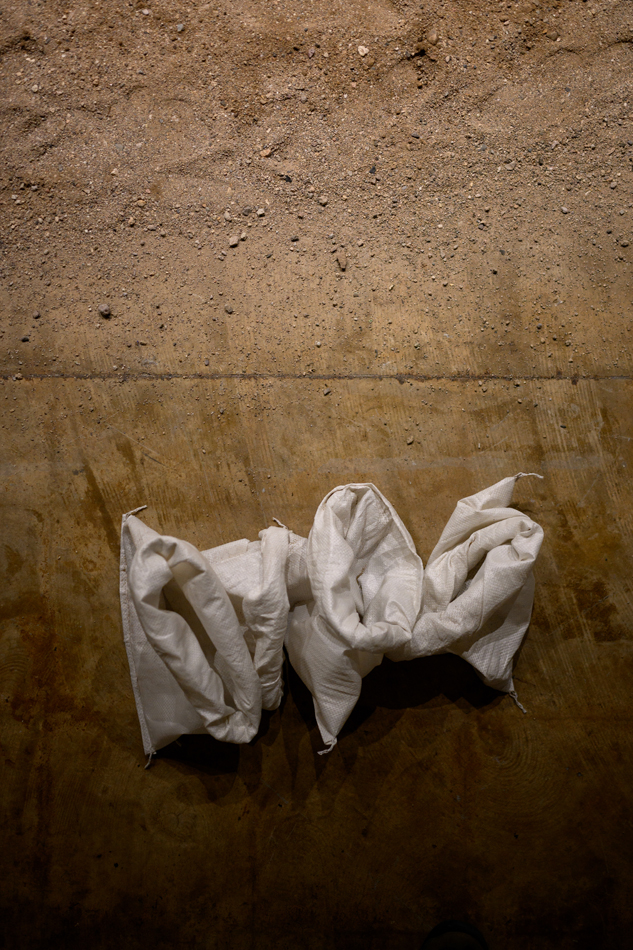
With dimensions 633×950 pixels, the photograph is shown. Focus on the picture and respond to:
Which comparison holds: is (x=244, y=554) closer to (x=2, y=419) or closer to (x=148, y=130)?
(x=2, y=419)

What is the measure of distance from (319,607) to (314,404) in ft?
2.71

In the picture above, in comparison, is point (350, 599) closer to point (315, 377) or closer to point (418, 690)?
point (418, 690)

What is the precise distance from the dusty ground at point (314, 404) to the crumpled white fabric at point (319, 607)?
0.15 m

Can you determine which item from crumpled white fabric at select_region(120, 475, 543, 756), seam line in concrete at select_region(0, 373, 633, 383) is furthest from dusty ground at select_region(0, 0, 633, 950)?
crumpled white fabric at select_region(120, 475, 543, 756)

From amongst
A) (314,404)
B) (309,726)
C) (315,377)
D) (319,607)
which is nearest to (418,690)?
(309,726)

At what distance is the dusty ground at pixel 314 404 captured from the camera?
6.85 feet

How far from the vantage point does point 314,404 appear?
2.23m

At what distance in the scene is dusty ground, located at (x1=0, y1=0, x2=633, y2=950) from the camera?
6.85 ft

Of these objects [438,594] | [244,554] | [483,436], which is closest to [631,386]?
[483,436]

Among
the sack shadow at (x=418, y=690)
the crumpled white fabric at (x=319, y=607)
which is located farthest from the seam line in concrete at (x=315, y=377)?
the sack shadow at (x=418, y=690)

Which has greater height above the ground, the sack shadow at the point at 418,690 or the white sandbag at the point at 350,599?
the white sandbag at the point at 350,599

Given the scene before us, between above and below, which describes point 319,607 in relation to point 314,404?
below

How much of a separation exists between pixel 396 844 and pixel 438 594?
3.28ft

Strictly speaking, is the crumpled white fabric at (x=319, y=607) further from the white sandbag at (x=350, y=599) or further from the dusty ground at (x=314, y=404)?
the dusty ground at (x=314, y=404)
